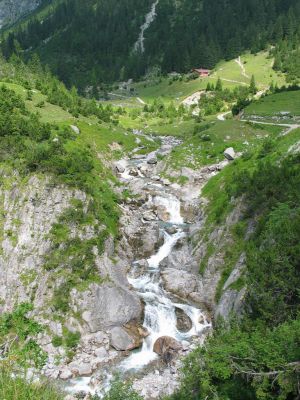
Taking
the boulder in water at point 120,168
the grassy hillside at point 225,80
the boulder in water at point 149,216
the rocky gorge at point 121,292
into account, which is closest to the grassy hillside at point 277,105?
the grassy hillside at point 225,80

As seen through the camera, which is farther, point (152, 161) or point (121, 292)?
point (152, 161)

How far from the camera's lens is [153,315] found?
37156 mm

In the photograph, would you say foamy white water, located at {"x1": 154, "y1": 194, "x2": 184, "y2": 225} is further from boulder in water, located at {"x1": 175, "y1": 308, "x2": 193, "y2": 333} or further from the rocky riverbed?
boulder in water, located at {"x1": 175, "y1": 308, "x2": 193, "y2": 333}

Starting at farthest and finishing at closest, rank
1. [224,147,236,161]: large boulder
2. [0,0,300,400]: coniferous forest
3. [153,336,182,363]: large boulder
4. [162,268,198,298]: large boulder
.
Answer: [224,147,236,161]: large boulder
[162,268,198,298]: large boulder
[153,336,182,363]: large boulder
[0,0,300,400]: coniferous forest

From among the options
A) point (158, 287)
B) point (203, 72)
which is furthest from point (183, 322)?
point (203, 72)

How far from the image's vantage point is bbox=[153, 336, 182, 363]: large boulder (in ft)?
107

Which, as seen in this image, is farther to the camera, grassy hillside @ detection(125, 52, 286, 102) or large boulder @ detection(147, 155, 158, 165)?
grassy hillside @ detection(125, 52, 286, 102)

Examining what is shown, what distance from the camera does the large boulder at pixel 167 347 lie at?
107 ft

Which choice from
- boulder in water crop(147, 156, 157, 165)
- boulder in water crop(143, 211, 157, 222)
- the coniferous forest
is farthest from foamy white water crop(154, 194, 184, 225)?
boulder in water crop(147, 156, 157, 165)

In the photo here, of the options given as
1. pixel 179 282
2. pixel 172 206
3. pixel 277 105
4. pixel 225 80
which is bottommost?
pixel 179 282

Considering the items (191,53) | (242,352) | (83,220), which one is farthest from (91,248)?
(191,53)

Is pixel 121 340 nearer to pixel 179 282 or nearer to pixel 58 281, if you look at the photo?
pixel 58 281

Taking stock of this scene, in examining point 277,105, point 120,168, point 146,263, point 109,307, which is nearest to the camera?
point 109,307

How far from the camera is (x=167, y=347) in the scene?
109 feet
